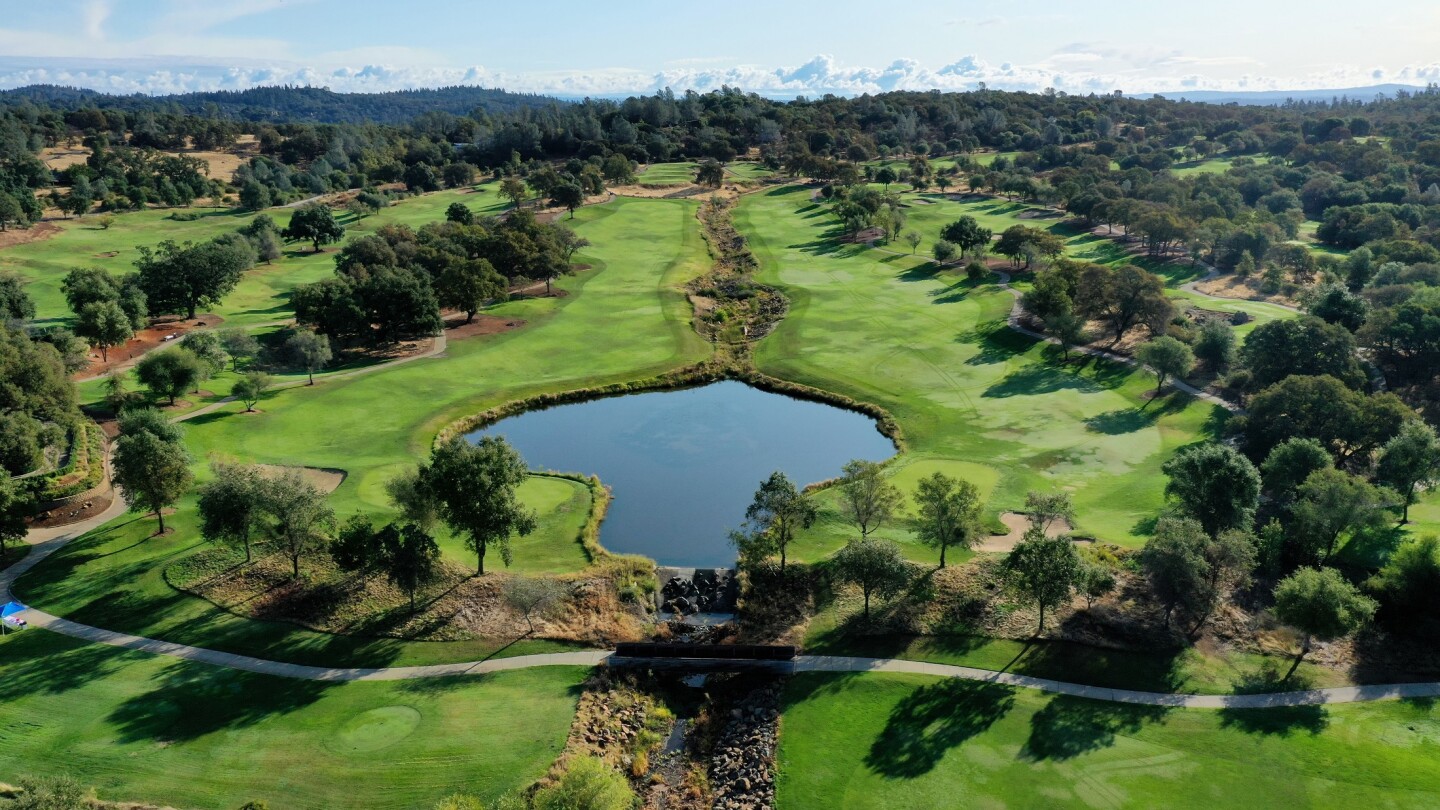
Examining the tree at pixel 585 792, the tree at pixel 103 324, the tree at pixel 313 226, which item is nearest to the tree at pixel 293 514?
the tree at pixel 585 792

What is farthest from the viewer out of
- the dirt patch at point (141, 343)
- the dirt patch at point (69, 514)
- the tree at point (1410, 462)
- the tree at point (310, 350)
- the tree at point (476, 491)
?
the dirt patch at point (141, 343)

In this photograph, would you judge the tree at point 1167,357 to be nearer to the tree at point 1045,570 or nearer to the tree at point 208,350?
the tree at point 1045,570

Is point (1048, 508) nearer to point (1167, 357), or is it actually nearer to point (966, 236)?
point (1167, 357)

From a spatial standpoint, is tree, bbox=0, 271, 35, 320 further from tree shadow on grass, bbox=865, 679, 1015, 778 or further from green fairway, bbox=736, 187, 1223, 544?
Answer: tree shadow on grass, bbox=865, 679, 1015, 778

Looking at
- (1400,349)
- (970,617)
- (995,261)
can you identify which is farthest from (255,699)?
(995,261)

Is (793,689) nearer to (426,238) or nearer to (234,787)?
(234,787)

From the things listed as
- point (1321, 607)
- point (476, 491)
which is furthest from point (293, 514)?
point (1321, 607)
